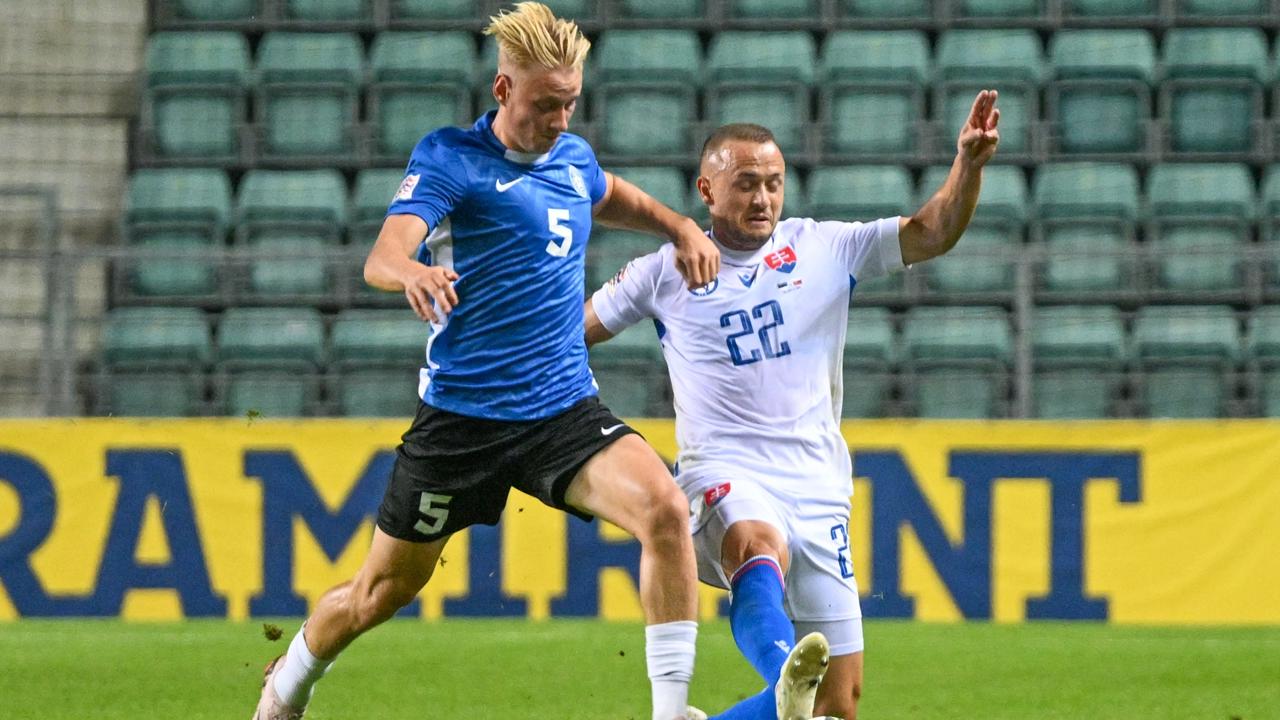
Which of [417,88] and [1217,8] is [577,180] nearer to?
[417,88]

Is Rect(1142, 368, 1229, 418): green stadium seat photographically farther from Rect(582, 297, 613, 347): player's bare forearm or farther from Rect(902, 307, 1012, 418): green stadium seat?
Rect(582, 297, 613, 347): player's bare forearm

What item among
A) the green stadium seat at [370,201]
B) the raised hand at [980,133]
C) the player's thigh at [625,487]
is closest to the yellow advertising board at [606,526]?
the green stadium seat at [370,201]

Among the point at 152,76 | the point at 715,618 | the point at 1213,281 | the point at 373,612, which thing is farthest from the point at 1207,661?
the point at 152,76

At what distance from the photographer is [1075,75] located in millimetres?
13102

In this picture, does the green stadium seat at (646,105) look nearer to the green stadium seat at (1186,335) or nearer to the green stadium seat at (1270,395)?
the green stadium seat at (1186,335)

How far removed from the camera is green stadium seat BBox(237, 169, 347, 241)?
12.4 metres

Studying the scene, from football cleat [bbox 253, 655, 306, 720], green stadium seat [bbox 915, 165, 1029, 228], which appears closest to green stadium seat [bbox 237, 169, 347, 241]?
green stadium seat [bbox 915, 165, 1029, 228]

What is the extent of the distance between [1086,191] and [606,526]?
447cm

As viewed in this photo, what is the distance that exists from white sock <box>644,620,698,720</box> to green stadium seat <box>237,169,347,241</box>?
26.0 ft

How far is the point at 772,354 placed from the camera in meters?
5.48

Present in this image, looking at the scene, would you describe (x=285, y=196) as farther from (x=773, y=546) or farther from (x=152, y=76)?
(x=773, y=546)

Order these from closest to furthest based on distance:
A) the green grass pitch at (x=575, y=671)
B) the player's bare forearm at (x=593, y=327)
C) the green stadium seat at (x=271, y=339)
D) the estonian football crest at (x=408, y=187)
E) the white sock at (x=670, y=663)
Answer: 1. the white sock at (x=670, y=663)
2. the estonian football crest at (x=408, y=187)
3. the player's bare forearm at (x=593, y=327)
4. the green grass pitch at (x=575, y=671)
5. the green stadium seat at (x=271, y=339)

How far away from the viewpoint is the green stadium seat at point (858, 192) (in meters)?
12.2

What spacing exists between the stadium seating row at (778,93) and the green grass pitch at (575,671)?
4.25m
